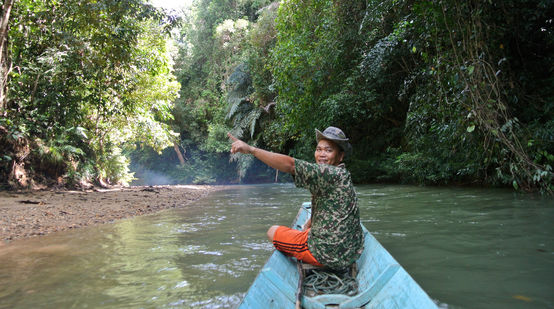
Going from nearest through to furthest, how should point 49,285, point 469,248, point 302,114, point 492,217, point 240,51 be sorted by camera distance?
point 49,285
point 469,248
point 492,217
point 302,114
point 240,51

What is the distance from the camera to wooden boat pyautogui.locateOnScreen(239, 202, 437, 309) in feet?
7.34

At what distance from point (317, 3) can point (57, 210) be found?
10.2m

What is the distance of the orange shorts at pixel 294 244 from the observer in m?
3.08

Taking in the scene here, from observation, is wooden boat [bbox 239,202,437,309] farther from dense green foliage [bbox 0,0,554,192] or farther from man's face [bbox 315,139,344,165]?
dense green foliage [bbox 0,0,554,192]

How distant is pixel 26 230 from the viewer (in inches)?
231

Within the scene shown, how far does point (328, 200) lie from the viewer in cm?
285

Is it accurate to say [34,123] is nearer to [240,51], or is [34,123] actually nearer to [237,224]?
[237,224]

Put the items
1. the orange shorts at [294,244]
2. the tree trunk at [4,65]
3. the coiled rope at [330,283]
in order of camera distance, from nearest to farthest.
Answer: the coiled rope at [330,283] → the orange shorts at [294,244] → the tree trunk at [4,65]

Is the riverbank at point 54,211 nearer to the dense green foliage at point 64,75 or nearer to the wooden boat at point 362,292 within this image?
the dense green foliage at point 64,75

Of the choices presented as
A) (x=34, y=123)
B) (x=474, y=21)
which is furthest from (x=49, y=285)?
(x=34, y=123)

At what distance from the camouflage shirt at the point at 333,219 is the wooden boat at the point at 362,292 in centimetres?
26

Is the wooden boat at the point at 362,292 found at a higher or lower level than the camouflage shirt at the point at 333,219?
lower

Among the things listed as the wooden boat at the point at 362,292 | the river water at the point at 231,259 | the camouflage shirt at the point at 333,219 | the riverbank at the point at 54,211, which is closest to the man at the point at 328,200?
the camouflage shirt at the point at 333,219

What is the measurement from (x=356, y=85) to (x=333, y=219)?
32.6 ft
